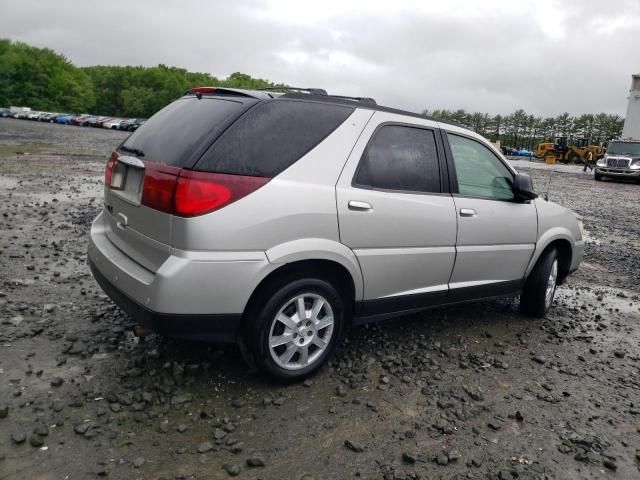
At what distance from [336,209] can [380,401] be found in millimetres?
1274

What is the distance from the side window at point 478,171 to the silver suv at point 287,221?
19mm

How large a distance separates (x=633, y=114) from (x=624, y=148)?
93.5 feet

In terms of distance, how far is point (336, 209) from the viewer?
10.8 ft

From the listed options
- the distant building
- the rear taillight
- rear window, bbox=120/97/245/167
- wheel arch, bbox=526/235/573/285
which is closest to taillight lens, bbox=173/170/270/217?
the rear taillight

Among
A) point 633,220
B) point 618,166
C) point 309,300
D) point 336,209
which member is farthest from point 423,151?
Answer: point 618,166

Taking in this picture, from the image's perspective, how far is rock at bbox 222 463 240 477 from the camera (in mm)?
2562

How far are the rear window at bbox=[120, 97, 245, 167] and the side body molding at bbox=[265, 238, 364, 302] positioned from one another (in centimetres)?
76

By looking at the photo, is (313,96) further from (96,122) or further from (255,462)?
(96,122)

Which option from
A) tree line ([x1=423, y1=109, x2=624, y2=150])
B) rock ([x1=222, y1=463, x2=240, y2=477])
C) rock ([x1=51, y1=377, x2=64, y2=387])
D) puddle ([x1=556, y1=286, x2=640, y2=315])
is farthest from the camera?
tree line ([x1=423, y1=109, x2=624, y2=150])

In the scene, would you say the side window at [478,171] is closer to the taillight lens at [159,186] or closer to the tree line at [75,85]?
the taillight lens at [159,186]

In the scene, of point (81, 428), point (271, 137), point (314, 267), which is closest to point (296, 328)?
point (314, 267)

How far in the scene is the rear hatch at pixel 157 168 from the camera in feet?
9.84

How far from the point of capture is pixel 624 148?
87.2 ft

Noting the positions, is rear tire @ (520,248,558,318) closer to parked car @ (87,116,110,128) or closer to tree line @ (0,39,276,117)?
parked car @ (87,116,110,128)
